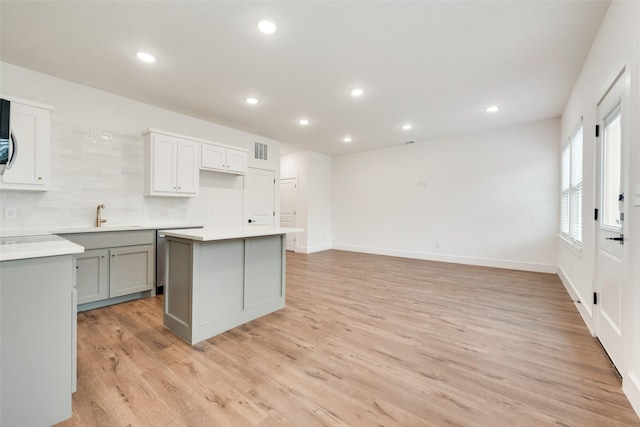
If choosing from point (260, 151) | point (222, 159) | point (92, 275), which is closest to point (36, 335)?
point (92, 275)

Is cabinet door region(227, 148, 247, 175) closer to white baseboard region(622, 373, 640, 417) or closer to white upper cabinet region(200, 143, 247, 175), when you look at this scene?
white upper cabinet region(200, 143, 247, 175)

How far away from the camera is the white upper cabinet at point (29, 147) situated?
2.80 m

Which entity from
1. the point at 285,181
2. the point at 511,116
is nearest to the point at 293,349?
the point at 511,116

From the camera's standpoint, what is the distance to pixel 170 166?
13.3ft

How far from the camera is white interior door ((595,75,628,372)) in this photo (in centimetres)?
193

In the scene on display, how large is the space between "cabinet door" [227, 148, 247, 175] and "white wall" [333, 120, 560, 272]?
348cm

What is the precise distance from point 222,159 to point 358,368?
3.92 metres

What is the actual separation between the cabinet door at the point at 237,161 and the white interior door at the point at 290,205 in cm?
258

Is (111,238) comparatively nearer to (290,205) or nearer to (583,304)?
(290,205)

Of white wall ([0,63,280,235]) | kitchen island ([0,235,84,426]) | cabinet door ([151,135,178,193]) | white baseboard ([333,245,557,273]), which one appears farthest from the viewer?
white baseboard ([333,245,557,273])

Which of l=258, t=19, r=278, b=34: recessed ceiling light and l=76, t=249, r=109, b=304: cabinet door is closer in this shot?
l=258, t=19, r=278, b=34: recessed ceiling light

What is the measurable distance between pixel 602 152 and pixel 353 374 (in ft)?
9.43

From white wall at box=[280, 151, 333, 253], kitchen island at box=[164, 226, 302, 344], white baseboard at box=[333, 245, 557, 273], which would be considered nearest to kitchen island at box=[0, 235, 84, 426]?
kitchen island at box=[164, 226, 302, 344]

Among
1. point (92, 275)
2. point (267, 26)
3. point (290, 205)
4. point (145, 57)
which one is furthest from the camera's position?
point (290, 205)
